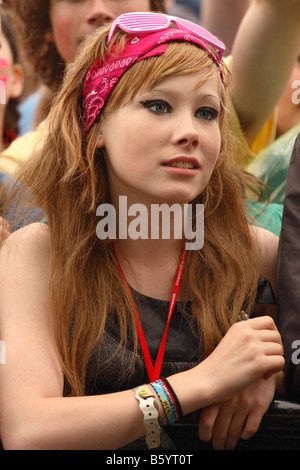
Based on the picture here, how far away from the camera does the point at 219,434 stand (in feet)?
5.98

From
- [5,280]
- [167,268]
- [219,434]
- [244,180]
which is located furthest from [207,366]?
[244,180]

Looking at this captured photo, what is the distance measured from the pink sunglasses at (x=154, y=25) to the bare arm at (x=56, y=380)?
28.3 inches

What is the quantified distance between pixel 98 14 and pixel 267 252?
1428mm

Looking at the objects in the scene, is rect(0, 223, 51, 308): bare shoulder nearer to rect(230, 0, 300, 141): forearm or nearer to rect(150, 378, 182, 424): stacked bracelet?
rect(150, 378, 182, 424): stacked bracelet

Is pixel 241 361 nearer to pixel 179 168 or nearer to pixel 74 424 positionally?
pixel 74 424

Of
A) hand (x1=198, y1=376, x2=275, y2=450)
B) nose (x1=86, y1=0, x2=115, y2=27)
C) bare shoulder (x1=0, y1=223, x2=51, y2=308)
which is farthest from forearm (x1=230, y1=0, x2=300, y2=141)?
hand (x1=198, y1=376, x2=275, y2=450)

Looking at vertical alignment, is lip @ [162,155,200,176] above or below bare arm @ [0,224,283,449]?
above

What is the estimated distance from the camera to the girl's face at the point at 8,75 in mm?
3385

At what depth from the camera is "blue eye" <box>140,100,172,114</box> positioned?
1975 millimetres

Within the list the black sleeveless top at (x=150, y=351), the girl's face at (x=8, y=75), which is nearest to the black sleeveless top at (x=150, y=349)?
the black sleeveless top at (x=150, y=351)

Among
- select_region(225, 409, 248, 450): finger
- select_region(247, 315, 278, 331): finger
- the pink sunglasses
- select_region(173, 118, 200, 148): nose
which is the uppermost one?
the pink sunglasses

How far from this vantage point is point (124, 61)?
204 cm

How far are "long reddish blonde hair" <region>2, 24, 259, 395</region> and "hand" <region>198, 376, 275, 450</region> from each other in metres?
0.18
